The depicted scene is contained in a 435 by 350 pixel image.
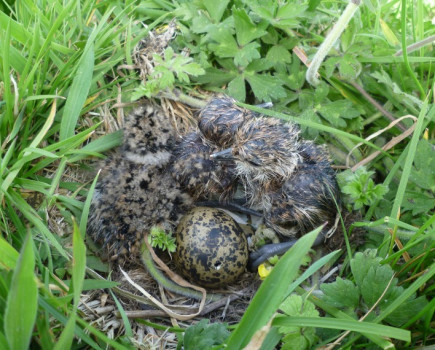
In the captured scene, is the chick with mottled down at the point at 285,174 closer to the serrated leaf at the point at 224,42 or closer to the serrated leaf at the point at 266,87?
the serrated leaf at the point at 266,87

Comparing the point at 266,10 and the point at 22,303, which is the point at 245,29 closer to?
the point at 266,10

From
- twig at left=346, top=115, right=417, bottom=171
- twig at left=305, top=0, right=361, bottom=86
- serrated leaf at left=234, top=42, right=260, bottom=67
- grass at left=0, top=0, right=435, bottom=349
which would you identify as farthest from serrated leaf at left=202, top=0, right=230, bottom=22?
twig at left=346, top=115, right=417, bottom=171

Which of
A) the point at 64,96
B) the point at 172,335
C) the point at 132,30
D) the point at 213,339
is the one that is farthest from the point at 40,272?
the point at 132,30

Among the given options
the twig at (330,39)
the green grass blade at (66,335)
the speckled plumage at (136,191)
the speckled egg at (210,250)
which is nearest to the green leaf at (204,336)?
the speckled egg at (210,250)

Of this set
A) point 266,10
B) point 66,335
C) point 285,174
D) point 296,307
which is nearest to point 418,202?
point 285,174

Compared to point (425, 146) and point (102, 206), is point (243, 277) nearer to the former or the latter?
point (102, 206)

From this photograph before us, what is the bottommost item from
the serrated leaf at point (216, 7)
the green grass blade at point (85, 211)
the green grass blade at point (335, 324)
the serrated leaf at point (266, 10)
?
the green grass blade at point (85, 211)

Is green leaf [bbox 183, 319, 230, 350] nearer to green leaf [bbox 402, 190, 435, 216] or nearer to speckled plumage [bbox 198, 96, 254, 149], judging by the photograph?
speckled plumage [bbox 198, 96, 254, 149]
